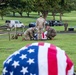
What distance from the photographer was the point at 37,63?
2.60m

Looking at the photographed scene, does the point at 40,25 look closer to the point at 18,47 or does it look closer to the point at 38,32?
the point at 38,32

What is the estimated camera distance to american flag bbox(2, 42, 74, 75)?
8.55ft

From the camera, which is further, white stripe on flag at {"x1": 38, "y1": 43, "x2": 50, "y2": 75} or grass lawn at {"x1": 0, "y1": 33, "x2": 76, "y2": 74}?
grass lawn at {"x1": 0, "y1": 33, "x2": 76, "y2": 74}

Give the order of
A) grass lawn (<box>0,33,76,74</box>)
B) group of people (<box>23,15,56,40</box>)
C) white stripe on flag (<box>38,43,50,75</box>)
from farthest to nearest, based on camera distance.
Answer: group of people (<box>23,15,56,40</box>)
grass lawn (<box>0,33,76,74</box>)
white stripe on flag (<box>38,43,50,75</box>)

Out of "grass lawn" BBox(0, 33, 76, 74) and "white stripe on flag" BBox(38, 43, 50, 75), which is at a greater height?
"white stripe on flag" BBox(38, 43, 50, 75)

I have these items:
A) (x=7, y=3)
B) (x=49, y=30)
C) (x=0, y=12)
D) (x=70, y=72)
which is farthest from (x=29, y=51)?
(x=0, y=12)

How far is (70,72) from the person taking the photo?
273cm

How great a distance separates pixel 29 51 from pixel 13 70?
18cm

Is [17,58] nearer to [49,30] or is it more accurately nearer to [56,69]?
[56,69]

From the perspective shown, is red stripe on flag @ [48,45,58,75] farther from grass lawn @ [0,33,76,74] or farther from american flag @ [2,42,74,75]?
grass lawn @ [0,33,76,74]

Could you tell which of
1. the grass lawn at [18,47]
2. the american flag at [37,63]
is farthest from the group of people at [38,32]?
the american flag at [37,63]

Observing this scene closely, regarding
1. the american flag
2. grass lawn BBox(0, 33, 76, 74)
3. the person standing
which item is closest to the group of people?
the person standing

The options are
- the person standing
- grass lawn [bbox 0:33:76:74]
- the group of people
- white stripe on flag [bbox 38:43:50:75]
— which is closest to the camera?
white stripe on flag [bbox 38:43:50:75]

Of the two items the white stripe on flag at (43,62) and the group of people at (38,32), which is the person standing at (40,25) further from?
the white stripe on flag at (43,62)
